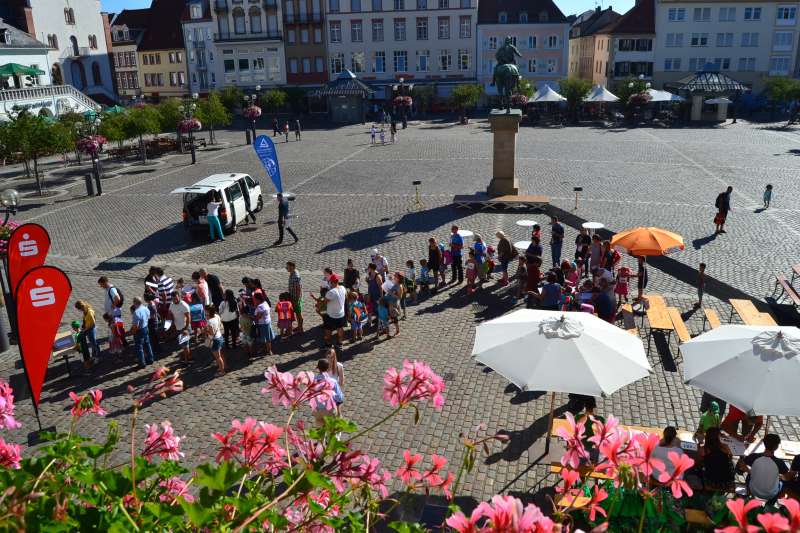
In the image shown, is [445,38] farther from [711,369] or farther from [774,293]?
[711,369]

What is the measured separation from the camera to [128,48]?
3130 inches

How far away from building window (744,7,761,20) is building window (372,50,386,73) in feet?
114

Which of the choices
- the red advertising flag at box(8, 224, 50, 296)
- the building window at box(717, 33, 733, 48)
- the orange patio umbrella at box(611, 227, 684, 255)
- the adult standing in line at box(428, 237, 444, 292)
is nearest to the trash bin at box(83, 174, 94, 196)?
the adult standing in line at box(428, 237, 444, 292)

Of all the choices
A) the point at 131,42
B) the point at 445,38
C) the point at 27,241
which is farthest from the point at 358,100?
the point at 27,241

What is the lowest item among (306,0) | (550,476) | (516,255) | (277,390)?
(550,476)

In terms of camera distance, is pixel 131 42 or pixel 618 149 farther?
pixel 131 42

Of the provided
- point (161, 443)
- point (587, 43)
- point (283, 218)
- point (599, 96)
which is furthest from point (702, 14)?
point (161, 443)

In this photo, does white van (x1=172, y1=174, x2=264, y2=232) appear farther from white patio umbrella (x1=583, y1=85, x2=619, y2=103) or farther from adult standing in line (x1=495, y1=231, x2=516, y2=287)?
white patio umbrella (x1=583, y1=85, x2=619, y2=103)

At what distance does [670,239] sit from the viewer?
13703 millimetres

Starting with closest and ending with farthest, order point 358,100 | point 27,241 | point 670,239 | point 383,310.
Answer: point 27,241 < point 383,310 < point 670,239 < point 358,100

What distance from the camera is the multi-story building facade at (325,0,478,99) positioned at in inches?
2608

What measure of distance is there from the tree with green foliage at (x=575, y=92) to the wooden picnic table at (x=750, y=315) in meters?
42.1

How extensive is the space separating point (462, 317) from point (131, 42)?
257 ft

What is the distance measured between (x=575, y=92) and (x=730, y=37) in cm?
2268
